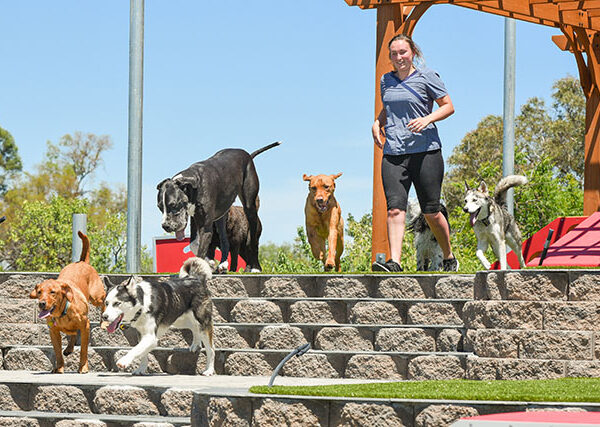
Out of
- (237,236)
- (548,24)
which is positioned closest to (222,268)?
(237,236)

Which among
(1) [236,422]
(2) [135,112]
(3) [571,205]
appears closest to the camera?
(1) [236,422]

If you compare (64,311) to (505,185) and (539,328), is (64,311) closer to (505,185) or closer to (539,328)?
(539,328)

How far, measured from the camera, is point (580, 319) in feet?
31.7

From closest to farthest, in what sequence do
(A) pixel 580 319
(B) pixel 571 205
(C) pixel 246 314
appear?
(A) pixel 580 319 < (C) pixel 246 314 < (B) pixel 571 205

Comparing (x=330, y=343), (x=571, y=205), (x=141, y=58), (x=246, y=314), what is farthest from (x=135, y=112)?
(x=571, y=205)

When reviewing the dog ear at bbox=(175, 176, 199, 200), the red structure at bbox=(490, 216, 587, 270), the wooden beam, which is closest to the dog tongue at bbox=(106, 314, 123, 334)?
the dog ear at bbox=(175, 176, 199, 200)

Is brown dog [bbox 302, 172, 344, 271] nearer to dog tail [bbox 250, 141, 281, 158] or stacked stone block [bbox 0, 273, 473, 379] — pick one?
dog tail [bbox 250, 141, 281, 158]

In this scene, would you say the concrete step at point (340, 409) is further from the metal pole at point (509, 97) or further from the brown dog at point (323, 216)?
the metal pole at point (509, 97)

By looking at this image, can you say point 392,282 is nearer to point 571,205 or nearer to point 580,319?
point 580,319

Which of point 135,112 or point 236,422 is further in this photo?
point 135,112

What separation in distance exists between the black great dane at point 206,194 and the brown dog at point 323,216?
117 cm

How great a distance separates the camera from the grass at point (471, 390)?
289 inches

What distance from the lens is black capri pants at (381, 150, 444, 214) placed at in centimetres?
1177

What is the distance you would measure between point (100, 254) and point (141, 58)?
101ft
